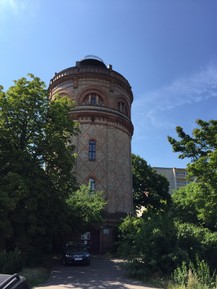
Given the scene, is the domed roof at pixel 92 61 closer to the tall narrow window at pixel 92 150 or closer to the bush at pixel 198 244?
the tall narrow window at pixel 92 150

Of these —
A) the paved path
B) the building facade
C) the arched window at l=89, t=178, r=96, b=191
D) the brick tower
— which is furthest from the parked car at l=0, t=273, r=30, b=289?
the building facade

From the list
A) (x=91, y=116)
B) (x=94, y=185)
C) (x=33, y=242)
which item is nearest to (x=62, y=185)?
(x=33, y=242)

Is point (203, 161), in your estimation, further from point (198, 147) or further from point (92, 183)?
point (92, 183)

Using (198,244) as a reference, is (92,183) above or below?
above

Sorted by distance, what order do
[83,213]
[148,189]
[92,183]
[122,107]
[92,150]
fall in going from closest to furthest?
[83,213], [92,183], [92,150], [122,107], [148,189]

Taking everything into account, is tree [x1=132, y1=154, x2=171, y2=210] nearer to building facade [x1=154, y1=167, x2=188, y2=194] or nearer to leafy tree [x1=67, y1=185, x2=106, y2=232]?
leafy tree [x1=67, y1=185, x2=106, y2=232]

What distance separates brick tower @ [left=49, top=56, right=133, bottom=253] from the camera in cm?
2794

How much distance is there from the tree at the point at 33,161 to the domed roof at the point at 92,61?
16.1m

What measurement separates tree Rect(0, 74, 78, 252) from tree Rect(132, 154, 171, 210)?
23130mm

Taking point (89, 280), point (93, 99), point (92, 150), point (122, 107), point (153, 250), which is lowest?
point (89, 280)

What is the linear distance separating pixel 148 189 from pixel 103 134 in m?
15.3

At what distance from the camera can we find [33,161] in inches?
702

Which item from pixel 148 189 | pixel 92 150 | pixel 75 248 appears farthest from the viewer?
pixel 148 189

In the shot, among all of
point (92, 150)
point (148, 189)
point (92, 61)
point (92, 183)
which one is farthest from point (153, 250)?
point (148, 189)
